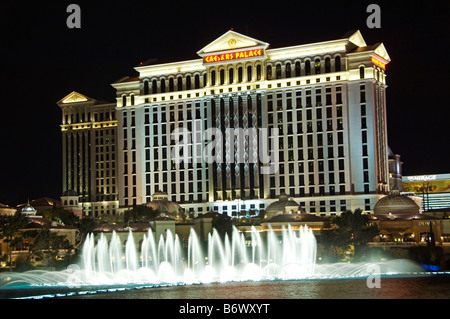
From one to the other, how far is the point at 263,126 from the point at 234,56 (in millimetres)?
11829

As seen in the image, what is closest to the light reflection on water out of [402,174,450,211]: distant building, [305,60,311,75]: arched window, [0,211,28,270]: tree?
[0,211,28,270]: tree

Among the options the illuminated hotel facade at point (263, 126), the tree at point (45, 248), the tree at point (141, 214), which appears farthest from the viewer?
the illuminated hotel facade at point (263, 126)

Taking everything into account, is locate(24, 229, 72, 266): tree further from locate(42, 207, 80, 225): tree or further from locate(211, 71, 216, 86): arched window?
locate(211, 71, 216, 86): arched window

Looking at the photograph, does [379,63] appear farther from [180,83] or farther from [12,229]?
[12,229]

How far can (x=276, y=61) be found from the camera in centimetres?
12675

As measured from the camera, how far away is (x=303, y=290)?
59.9 m

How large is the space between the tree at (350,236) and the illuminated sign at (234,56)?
3768cm

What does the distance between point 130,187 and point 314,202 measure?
3170cm

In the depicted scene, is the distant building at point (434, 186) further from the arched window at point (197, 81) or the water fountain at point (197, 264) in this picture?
the water fountain at point (197, 264)

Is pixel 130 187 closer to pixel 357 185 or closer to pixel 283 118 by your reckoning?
pixel 283 118

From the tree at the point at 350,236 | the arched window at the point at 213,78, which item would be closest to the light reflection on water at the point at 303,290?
the tree at the point at 350,236

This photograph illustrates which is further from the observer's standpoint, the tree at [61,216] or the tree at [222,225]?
the tree at [61,216]

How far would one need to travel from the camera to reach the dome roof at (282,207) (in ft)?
368
